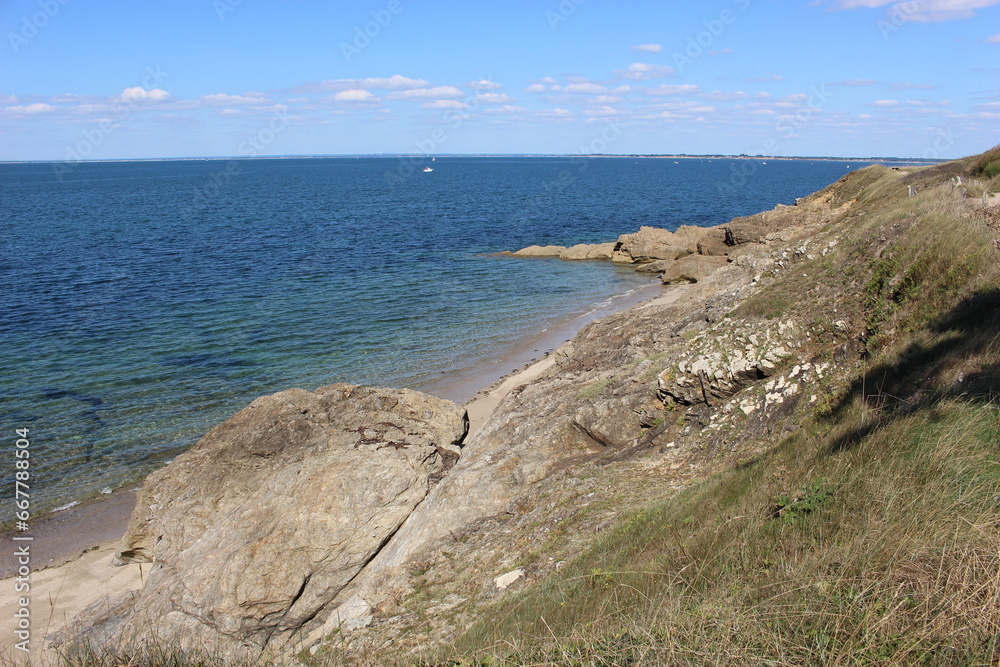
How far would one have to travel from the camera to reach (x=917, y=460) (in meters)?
5.30

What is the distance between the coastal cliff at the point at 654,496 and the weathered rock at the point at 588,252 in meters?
30.4

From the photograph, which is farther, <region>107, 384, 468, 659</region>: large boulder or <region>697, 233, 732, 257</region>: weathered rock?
<region>697, 233, 732, 257</region>: weathered rock

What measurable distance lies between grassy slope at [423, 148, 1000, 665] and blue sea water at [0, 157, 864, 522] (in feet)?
45.9

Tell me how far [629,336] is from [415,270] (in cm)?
2669

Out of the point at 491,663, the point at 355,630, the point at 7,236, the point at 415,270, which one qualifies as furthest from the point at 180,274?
the point at 491,663

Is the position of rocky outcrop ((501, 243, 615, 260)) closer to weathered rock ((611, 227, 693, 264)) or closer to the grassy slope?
weathered rock ((611, 227, 693, 264))

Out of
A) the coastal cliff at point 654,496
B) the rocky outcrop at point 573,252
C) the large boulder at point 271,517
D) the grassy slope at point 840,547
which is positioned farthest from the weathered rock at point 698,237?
the grassy slope at point 840,547

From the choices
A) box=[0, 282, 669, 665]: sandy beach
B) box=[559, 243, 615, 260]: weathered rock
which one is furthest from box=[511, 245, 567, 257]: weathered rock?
box=[0, 282, 669, 665]: sandy beach

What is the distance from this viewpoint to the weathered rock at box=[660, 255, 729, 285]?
34.6 m

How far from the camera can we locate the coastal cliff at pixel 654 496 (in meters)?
4.45

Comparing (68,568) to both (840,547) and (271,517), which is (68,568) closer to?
(271,517)

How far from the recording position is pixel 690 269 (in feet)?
116

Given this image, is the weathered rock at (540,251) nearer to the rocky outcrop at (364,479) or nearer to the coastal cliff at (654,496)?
the coastal cliff at (654,496)

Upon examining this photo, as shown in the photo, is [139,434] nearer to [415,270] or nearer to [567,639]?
[567,639]
